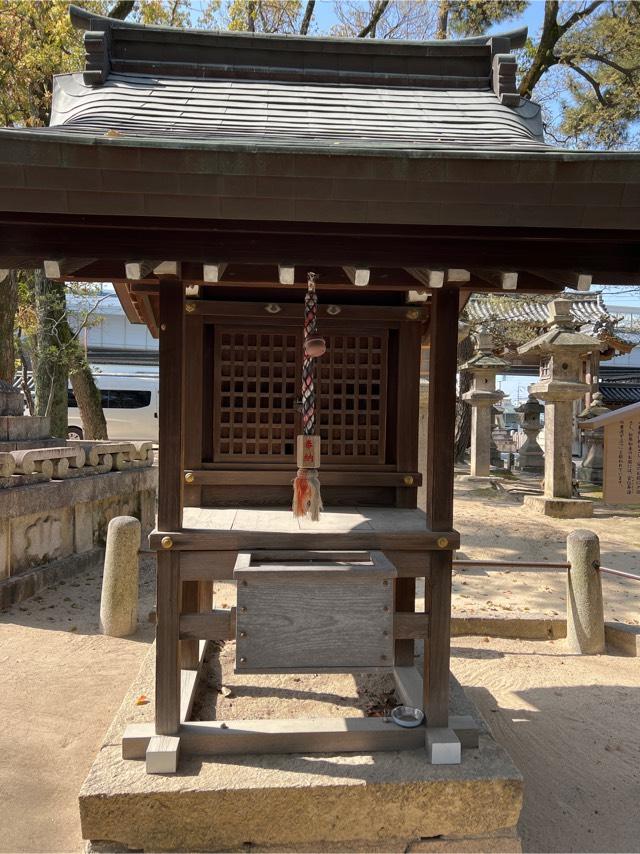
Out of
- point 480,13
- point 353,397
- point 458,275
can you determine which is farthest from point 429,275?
point 480,13

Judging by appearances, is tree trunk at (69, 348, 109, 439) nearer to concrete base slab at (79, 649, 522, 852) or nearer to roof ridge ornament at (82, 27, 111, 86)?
roof ridge ornament at (82, 27, 111, 86)

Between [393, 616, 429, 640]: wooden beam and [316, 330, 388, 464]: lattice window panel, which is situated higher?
[316, 330, 388, 464]: lattice window panel

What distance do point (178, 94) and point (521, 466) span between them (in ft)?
56.2

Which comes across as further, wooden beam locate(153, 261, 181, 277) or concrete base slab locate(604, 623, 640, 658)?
concrete base slab locate(604, 623, 640, 658)

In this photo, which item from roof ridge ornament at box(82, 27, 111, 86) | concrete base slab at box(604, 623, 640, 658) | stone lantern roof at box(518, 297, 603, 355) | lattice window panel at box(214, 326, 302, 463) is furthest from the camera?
stone lantern roof at box(518, 297, 603, 355)

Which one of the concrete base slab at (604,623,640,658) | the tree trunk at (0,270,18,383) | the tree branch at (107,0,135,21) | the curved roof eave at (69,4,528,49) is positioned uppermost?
the tree branch at (107,0,135,21)

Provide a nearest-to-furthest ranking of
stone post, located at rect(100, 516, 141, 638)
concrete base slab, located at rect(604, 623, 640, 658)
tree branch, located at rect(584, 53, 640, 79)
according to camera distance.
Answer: concrete base slab, located at rect(604, 623, 640, 658) → stone post, located at rect(100, 516, 141, 638) → tree branch, located at rect(584, 53, 640, 79)

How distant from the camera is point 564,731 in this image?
422 cm

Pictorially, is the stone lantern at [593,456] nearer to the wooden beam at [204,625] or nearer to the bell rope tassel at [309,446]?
the bell rope tassel at [309,446]

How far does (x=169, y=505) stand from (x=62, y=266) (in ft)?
4.64

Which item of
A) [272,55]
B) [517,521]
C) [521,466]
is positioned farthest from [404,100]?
[521,466]

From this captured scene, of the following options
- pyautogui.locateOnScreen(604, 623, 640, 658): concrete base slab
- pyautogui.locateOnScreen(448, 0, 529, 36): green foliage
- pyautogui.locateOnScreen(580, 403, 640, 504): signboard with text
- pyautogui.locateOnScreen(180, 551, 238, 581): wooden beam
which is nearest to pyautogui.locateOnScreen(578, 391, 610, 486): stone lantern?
pyautogui.locateOnScreen(580, 403, 640, 504): signboard with text

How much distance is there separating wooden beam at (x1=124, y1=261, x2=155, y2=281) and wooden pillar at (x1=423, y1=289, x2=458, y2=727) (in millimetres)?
1571

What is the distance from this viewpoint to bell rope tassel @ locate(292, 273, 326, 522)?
320 cm
